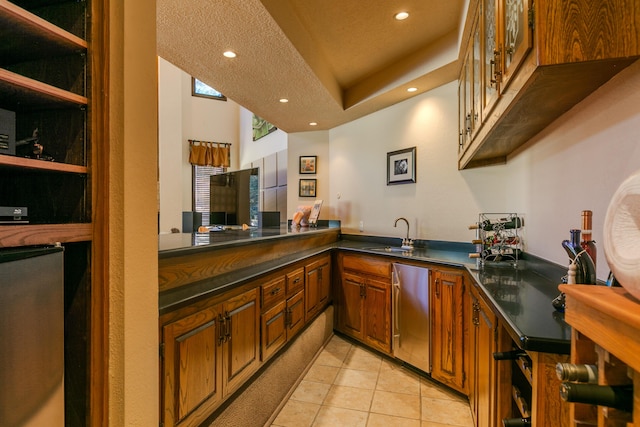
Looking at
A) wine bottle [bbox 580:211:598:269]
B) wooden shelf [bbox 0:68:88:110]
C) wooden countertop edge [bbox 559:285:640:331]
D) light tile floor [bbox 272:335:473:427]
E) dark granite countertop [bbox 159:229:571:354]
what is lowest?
light tile floor [bbox 272:335:473:427]

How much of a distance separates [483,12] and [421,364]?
2412 millimetres

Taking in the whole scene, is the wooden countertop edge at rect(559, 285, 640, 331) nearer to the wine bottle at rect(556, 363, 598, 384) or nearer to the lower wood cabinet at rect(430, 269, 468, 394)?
the wine bottle at rect(556, 363, 598, 384)

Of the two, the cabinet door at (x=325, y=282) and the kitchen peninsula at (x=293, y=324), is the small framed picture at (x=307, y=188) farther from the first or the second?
the kitchen peninsula at (x=293, y=324)

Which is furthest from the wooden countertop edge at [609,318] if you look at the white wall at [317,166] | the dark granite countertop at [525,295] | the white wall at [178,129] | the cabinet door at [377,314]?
the white wall at [178,129]

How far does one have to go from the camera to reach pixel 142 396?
95 cm

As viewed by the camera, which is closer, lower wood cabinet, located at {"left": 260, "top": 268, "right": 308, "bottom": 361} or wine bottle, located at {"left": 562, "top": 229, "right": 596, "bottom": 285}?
wine bottle, located at {"left": 562, "top": 229, "right": 596, "bottom": 285}

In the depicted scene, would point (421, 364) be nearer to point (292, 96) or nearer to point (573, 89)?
point (573, 89)

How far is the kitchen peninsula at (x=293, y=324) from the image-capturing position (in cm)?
104

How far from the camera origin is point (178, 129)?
18.2 ft

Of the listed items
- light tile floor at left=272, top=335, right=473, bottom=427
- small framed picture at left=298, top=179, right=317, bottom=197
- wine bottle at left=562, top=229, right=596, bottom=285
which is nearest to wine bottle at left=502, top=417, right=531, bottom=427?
wine bottle at left=562, top=229, right=596, bottom=285

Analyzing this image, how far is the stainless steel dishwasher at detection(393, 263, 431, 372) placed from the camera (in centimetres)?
236

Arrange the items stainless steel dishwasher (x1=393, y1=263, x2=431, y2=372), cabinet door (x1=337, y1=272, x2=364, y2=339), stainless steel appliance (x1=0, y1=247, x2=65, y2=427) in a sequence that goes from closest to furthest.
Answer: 1. stainless steel appliance (x1=0, y1=247, x2=65, y2=427)
2. stainless steel dishwasher (x1=393, y1=263, x2=431, y2=372)
3. cabinet door (x1=337, y1=272, x2=364, y2=339)

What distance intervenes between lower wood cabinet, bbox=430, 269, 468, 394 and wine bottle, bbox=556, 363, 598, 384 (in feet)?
5.36

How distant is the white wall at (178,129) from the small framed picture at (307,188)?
7.83ft
